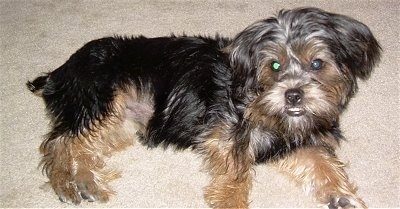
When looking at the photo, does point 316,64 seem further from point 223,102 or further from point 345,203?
point 345,203

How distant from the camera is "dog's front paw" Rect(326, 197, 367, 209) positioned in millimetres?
3477

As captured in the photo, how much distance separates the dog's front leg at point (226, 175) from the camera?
11.6 feet

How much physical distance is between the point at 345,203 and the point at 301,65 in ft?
3.36

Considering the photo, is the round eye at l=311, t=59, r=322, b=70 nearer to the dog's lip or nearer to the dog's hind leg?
the dog's lip

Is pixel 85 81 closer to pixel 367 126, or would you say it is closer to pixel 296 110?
pixel 296 110

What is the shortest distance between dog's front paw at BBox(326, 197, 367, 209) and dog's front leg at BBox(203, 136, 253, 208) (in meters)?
0.60

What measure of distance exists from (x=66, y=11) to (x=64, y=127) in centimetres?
232

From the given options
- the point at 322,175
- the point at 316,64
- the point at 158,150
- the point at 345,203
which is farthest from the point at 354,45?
the point at 158,150

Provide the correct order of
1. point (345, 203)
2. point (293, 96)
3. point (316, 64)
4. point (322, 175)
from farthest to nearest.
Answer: point (322, 175)
point (345, 203)
point (316, 64)
point (293, 96)

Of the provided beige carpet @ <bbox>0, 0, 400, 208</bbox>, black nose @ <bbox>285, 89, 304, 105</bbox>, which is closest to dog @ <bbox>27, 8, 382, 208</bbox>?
black nose @ <bbox>285, 89, 304, 105</bbox>

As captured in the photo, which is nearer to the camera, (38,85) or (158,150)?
(158,150)

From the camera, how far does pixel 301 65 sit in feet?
10.7

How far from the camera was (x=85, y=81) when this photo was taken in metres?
3.97

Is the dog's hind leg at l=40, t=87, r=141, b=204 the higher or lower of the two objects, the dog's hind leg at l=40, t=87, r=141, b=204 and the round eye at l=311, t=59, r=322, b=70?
the lower
